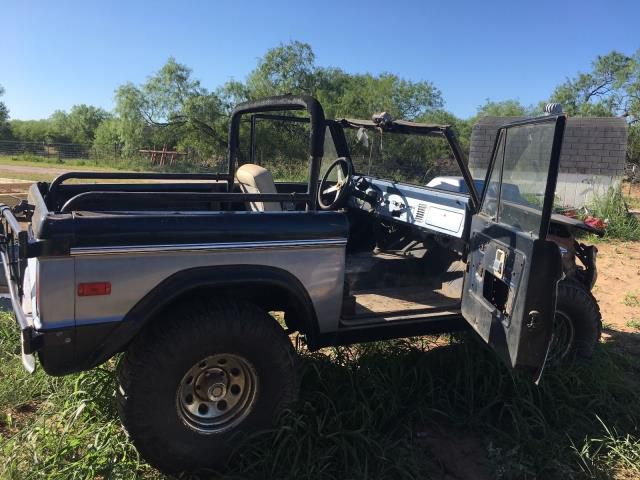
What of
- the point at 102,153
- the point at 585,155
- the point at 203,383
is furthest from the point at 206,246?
the point at 102,153

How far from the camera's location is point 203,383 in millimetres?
2637

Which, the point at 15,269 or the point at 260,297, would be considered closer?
the point at 15,269

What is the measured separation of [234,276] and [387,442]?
1.33 metres

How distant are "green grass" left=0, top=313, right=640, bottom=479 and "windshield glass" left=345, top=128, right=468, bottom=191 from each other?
132 cm

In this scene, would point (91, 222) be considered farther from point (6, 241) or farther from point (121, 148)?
point (121, 148)

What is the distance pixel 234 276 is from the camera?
102 inches

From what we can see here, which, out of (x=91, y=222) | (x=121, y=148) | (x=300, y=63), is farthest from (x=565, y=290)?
(x=121, y=148)

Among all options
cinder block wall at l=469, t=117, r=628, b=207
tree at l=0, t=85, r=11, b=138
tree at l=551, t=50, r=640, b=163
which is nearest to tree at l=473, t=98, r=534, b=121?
tree at l=551, t=50, r=640, b=163

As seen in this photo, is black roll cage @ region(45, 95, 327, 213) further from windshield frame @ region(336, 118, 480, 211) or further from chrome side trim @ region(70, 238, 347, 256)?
windshield frame @ region(336, 118, 480, 211)

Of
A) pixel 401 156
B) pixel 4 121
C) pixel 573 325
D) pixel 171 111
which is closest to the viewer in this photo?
pixel 573 325

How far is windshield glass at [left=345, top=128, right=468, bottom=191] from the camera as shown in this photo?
12.4 feet

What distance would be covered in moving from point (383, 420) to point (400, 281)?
143 cm

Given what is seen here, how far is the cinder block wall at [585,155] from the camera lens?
438 inches

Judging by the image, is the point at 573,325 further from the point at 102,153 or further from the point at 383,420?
the point at 102,153
